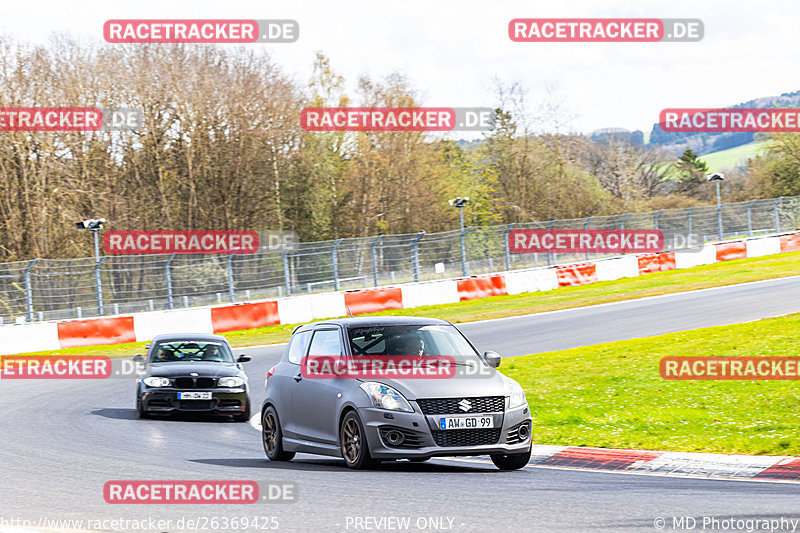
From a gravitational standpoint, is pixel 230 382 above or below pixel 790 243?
below

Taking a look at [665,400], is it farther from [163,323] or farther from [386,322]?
[163,323]

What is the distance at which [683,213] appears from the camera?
128 feet

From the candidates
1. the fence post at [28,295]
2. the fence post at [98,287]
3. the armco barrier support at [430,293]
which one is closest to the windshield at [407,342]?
the fence post at [28,295]

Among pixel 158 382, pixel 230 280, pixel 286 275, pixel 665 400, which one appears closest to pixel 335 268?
pixel 286 275

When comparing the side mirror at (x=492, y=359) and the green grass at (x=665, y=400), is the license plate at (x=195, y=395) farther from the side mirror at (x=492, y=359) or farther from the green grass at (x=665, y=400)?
the side mirror at (x=492, y=359)

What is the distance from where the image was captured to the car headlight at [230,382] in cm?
1530

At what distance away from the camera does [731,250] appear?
1553 inches

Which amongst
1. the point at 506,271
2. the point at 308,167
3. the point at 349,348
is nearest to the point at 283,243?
the point at 308,167

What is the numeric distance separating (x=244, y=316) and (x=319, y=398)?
781 inches

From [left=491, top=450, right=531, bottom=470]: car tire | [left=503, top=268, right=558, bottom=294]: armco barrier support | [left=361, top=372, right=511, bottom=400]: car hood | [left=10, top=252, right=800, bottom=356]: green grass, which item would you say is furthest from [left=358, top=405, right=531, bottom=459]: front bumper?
[left=503, top=268, right=558, bottom=294]: armco barrier support

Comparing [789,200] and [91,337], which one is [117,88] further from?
[789,200]

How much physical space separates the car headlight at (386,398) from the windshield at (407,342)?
2.63 ft

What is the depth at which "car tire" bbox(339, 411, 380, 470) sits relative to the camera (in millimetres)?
9562

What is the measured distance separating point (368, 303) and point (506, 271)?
6.70 m
